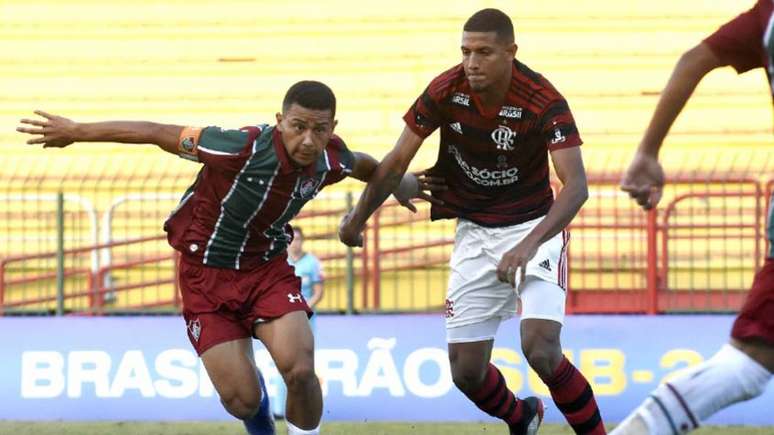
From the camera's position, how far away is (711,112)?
15547 millimetres

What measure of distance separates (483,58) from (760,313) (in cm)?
287

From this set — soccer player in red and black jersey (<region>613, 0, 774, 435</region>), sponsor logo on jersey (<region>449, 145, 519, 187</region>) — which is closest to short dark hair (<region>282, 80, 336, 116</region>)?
sponsor logo on jersey (<region>449, 145, 519, 187</region>)

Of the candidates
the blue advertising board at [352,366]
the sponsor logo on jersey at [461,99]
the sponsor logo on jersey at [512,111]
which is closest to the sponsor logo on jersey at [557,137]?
the sponsor logo on jersey at [512,111]

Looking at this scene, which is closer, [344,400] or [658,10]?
[344,400]

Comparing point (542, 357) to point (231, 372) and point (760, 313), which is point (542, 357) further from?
point (760, 313)

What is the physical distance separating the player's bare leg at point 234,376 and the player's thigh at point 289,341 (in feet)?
0.51

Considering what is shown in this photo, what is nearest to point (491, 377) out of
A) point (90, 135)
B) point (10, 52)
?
point (90, 135)

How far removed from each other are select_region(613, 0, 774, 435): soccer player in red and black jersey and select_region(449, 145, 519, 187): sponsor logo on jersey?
283 centimetres

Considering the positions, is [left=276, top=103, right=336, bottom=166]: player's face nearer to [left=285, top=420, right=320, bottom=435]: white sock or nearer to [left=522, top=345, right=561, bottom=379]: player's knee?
[left=285, top=420, right=320, bottom=435]: white sock

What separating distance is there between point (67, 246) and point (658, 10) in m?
6.54

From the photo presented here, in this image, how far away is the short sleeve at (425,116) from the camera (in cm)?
765

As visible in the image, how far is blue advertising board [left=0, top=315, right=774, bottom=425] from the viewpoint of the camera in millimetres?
11852

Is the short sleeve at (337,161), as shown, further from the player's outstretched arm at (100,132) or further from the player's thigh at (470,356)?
the player's thigh at (470,356)

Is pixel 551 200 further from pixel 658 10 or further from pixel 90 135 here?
pixel 658 10
